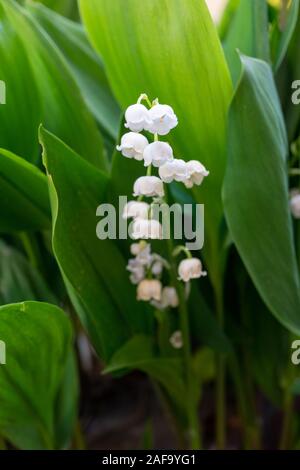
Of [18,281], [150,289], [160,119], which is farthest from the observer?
[18,281]

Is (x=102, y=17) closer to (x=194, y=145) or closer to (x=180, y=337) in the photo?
(x=194, y=145)

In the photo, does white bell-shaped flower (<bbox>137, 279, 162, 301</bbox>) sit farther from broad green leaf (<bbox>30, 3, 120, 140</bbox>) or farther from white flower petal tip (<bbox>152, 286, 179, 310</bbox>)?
broad green leaf (<bbox>30, 3, 120, 140</bbox>)

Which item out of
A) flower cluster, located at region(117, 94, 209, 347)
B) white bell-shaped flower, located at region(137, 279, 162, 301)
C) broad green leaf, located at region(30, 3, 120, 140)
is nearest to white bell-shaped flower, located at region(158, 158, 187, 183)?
flower cluster, located at region(117, 94, 209, 347)

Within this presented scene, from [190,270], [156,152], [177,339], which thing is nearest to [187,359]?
[177,339]

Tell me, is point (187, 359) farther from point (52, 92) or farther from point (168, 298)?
point (52, 92)

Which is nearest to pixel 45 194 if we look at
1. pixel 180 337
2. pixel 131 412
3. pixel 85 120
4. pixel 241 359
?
pixel 85 120

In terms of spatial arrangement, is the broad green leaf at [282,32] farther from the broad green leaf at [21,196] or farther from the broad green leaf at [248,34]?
the broad green leaf at [21,196]

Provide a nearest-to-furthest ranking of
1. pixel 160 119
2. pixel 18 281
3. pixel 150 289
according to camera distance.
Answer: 1. pixel 160 119
2. pixel 150 289
3. pixel 18 281
